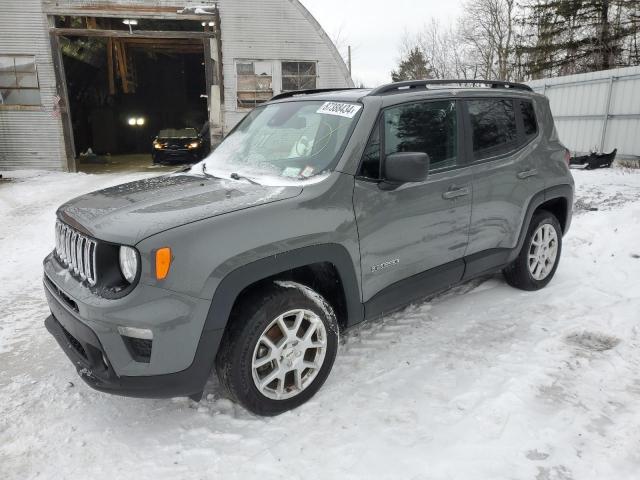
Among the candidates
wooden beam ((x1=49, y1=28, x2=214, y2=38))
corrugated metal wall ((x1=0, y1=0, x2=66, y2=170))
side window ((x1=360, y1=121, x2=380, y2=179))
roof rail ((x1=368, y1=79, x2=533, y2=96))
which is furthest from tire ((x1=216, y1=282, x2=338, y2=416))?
corrugated metal wall ((x1=0, y1=0, x2=66, y2=170))

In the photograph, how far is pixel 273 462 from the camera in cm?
235

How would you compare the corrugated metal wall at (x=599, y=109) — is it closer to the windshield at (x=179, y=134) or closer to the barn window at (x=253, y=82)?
the barn window at (x=253, y=82)

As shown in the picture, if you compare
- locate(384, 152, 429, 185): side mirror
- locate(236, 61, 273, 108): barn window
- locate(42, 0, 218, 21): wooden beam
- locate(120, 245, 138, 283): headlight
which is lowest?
locate(120, 245, 138, 283): headlight

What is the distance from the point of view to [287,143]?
10.9 feet

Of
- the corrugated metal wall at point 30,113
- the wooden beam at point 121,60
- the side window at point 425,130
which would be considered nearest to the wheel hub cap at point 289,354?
the side window at point 425,130

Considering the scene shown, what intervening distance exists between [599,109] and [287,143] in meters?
13.1

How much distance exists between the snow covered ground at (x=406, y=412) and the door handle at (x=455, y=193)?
42.3 inches

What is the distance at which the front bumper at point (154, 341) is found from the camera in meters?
2.22

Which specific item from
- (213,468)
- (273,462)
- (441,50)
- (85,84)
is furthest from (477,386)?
(441,50)

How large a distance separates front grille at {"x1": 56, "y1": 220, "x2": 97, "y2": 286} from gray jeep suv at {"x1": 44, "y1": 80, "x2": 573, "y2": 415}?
0.01 metres

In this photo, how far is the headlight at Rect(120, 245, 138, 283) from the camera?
226 centimetres

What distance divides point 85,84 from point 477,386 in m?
28.7

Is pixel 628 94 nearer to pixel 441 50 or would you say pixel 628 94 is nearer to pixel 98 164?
pixel 98 164

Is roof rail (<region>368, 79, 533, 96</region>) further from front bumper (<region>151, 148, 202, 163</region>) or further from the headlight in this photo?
front bumper (<region>151, 148, 202, 163</region>)
